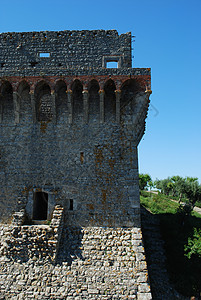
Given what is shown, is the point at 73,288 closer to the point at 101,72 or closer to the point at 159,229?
the point at 159,229

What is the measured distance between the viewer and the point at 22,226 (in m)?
8.34

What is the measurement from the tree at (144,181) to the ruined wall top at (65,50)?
1117 inches

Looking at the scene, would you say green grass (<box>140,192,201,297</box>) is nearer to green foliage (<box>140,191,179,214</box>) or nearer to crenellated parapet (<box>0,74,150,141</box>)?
green foliage (<box>140,191,179,214</box>)

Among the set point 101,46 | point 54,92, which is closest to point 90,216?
point 54,92

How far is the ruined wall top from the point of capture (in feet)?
34.2

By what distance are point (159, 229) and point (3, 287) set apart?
823 cm

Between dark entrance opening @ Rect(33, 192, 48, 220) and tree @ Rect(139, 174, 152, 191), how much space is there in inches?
1083

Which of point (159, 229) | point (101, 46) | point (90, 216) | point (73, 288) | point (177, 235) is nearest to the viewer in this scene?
point (73, 288)

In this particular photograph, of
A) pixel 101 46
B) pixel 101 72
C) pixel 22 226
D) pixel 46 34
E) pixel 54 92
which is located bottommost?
pixel 22 226

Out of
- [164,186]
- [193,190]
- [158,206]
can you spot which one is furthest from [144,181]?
[158,206]

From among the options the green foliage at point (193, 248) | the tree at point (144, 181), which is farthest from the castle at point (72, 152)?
the tree at point (144, 181)

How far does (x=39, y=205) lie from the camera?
998 cm

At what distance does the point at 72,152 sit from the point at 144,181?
29710mm

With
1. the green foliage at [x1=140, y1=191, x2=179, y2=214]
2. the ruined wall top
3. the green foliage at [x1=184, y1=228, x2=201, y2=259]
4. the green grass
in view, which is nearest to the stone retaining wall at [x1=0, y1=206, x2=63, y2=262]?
the green grass
